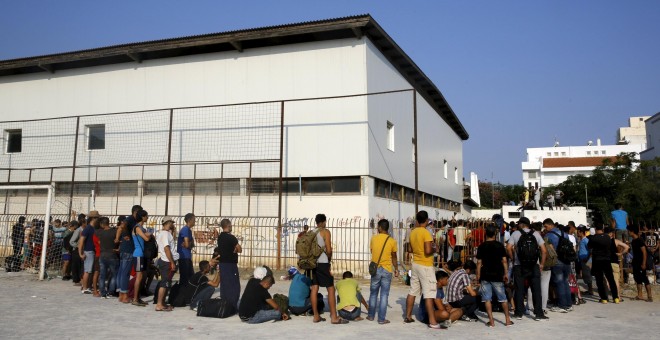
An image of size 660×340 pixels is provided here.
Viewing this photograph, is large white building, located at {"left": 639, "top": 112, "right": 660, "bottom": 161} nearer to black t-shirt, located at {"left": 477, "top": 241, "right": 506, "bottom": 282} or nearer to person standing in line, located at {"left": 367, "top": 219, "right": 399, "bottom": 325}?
black t-shirt, located at {"left": 477, "top": 241, "right": 506, "bottom": 282}

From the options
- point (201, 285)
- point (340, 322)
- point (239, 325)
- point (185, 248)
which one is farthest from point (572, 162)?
point (239, 325)

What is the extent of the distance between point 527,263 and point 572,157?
84806 mm

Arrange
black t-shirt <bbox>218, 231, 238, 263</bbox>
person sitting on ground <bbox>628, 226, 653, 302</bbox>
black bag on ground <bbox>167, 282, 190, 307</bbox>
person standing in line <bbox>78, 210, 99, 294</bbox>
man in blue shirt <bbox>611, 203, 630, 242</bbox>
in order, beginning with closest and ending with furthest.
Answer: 1. black t-shirt <bbox>218, 231, 238, 263</bbox>
2. black bag on ground <bbox>167, 282, 190, 307</bbox>
3. person sitting on ground <bbox>628, 226, 653, 302</bbox>
4. person standing in line <bbox>78, 210, 99, 294</bbox>
5. man in blue shirt <bbox>611, 203, 630, 242</bbox>

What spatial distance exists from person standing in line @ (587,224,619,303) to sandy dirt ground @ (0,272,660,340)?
32.2 inches

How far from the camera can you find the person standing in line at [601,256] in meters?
10.8

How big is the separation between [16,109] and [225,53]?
11258mm

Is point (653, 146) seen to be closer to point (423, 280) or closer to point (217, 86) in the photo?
point (217, 86)

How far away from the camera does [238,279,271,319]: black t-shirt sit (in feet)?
28.4

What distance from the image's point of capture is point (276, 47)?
18.7 meters

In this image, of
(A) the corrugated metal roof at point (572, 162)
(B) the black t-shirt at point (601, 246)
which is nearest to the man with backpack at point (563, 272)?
(B) the black t-shirt at point (601, 246)

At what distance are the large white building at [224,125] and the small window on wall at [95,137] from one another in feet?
0.19

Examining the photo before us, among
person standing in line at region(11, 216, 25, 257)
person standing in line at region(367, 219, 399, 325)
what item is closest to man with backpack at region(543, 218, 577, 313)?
person standing in line at region(367, 219, 399, 325)

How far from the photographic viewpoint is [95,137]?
21062mm

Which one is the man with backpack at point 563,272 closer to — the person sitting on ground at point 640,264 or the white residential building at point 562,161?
the person sitting on ground at point 640,264
